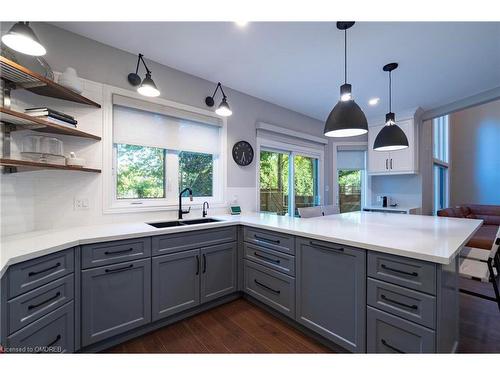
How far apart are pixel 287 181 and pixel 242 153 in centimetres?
123

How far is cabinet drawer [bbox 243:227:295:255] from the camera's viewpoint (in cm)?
184

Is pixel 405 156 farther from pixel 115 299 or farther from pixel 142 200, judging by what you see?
pixel 115 299

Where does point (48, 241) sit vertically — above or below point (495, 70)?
below

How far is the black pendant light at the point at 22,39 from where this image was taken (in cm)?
120

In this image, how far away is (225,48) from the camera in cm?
218

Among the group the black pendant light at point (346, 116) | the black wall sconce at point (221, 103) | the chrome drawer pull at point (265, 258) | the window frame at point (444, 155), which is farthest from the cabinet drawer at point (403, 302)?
the window frame at point (444, 155)

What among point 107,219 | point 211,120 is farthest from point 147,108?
point 107,219

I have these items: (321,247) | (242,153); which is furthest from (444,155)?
(321,247)

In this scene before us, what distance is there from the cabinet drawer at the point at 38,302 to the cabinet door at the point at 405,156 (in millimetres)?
4788

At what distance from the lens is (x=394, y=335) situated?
126 cm

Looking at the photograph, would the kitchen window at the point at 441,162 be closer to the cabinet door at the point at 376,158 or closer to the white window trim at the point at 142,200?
the cabinet door at the point at 376,158

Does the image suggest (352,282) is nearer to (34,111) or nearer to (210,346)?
(210,346)

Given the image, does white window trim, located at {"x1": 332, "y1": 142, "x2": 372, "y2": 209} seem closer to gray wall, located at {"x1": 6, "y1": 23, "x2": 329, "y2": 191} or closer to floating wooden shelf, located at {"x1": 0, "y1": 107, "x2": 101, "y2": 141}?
gray wall, located at {"x1": 6, "y1": 23, "x2": 329, "y2": 191}
